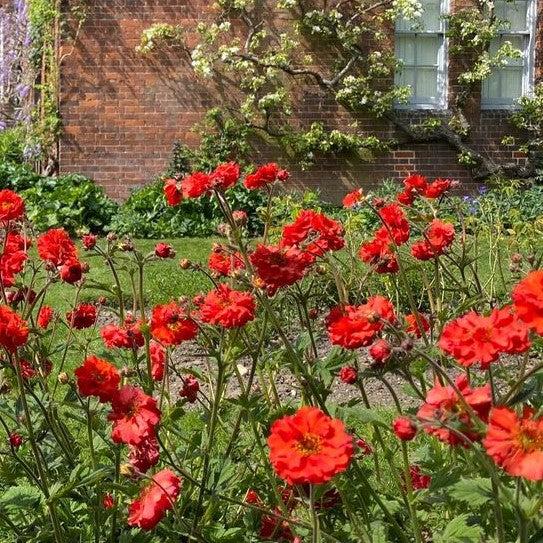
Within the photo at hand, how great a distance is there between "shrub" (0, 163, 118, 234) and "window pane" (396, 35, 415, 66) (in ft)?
11.6

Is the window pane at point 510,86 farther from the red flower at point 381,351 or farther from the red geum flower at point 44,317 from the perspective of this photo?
the red flower at point 381,351

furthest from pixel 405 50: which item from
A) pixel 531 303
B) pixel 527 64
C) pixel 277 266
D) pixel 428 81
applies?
pixel 531 303

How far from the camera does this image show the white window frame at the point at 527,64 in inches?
434

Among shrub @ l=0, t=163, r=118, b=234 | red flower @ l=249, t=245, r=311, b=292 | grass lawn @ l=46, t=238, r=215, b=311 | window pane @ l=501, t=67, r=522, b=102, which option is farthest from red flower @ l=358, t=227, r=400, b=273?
window pane @ l=501, t=67, r=522, b=102

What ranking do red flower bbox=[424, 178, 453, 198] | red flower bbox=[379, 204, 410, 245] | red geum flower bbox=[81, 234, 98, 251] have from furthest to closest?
red flower bbox=[424, 178, 453, 198] → red flower bbox=[379, 204, 410, 245] → red geum flower bbox=[81, 234, 98, 251]

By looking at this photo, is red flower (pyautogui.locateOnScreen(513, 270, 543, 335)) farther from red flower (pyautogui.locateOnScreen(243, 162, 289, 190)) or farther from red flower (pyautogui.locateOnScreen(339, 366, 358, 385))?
red flower (pyautogui.locateOnScreen(243, 162, 289, 190))

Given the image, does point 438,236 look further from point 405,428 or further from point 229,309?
point 405,428

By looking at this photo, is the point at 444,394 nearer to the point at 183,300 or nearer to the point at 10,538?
the point at 183,300

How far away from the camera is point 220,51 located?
33.4 feet

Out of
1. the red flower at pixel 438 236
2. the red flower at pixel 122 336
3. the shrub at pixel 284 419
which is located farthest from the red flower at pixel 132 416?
the red flower at pixel 438 236

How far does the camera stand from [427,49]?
1098cm

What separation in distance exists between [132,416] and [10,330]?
0.78ft

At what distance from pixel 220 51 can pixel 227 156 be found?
107cm

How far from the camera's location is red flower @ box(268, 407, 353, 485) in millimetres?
1220
